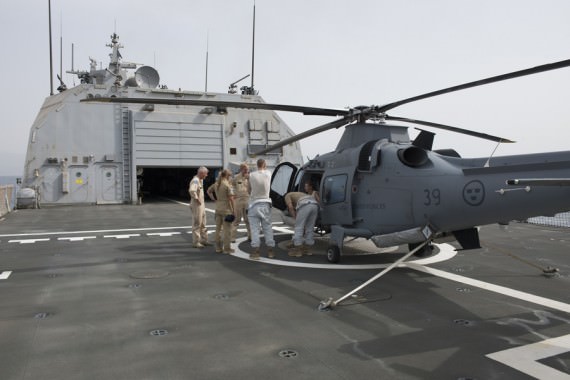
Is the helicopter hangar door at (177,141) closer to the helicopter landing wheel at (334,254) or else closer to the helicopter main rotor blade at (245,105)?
the helicopter main rotor blade at (245,105)

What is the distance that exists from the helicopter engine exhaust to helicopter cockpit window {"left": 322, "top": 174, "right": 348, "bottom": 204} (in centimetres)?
118

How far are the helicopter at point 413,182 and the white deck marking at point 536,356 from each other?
4.52ft

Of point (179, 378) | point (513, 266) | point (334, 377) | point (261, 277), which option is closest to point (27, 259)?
point (261, 277)

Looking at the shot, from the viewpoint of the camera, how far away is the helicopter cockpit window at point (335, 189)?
7.28 metres

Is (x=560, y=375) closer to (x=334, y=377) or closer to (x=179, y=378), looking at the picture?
(x=334, y=377)

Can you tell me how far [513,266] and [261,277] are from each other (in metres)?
4.06

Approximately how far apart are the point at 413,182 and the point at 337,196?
1.61 m

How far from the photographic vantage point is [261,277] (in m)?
6.12

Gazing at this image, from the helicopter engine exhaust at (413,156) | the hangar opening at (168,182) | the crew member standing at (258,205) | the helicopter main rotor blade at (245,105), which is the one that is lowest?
the hangar opening at (168,182)

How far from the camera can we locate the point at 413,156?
6309 mm

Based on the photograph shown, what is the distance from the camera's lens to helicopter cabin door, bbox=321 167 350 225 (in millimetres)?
7152

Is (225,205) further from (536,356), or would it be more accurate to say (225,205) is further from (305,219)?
(536,356)

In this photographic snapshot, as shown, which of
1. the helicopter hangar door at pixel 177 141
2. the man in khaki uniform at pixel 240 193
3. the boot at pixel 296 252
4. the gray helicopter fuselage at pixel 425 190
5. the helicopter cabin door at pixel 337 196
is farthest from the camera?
the helicopter hangar door at pixel 177 141

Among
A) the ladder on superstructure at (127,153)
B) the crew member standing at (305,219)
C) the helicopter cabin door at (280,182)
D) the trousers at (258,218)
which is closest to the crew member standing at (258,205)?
the trousers at (258,218)
